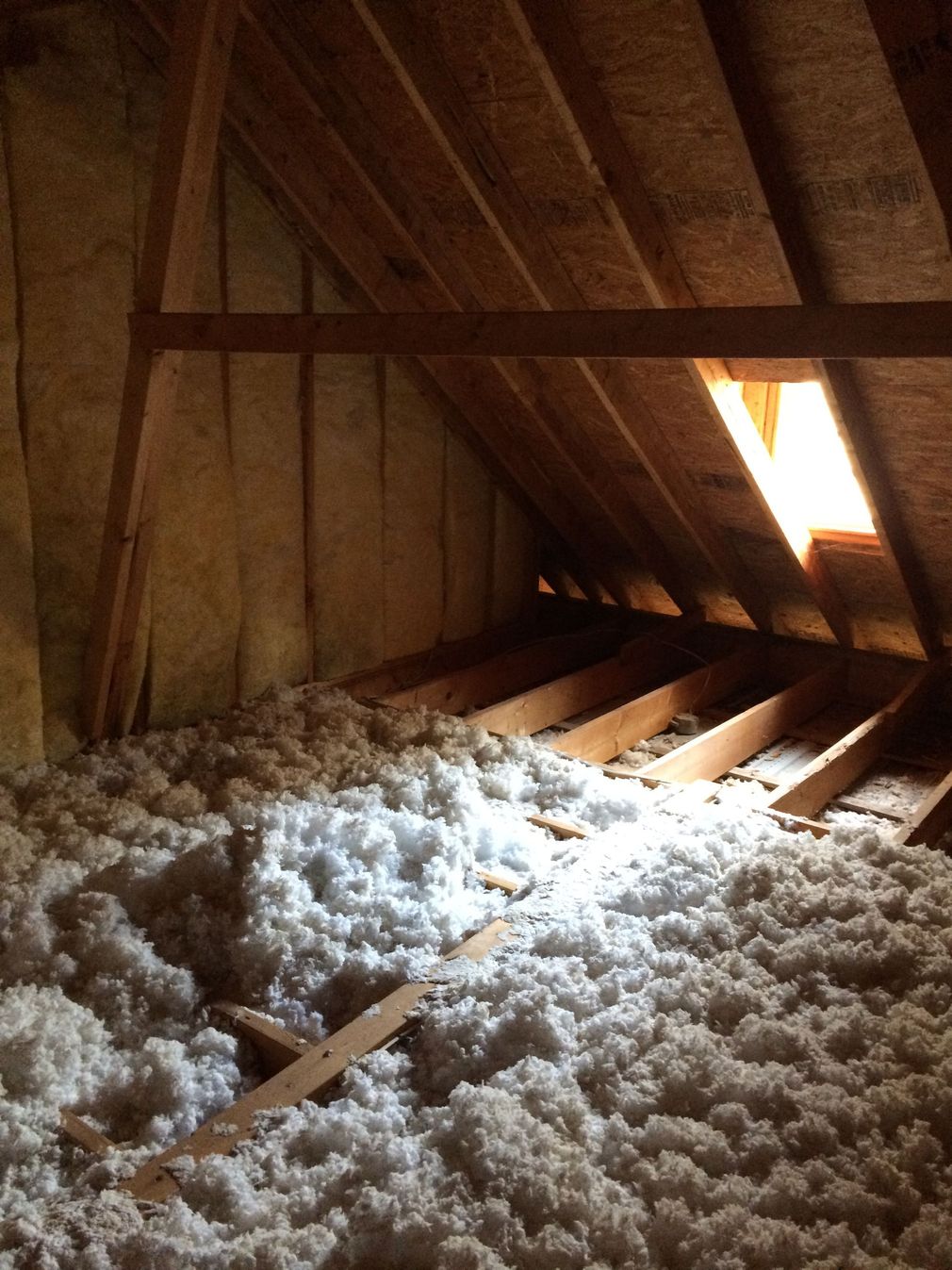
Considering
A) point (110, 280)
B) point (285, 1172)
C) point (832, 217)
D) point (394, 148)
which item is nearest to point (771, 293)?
point (832, 217)

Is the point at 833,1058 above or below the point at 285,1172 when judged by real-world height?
above

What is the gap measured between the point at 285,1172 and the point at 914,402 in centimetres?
249

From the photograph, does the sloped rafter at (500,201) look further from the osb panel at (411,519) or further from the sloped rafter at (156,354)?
the osb panel at (411,519)

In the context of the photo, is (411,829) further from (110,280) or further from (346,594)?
(110,280)

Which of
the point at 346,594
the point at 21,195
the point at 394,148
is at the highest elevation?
the point at 394,148

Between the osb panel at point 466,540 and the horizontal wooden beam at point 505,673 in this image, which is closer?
the horizontal wooden beam at point 505,673

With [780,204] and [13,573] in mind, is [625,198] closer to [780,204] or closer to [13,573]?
[780,204]

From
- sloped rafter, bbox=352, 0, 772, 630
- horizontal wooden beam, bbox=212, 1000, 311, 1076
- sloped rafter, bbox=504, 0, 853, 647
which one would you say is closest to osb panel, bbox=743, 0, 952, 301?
sloped rafter, bbox=504, 0, 853, 647

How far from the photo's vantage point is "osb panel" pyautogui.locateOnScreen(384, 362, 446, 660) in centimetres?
381

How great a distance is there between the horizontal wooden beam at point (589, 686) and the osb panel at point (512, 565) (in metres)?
0.67

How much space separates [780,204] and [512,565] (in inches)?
96.7

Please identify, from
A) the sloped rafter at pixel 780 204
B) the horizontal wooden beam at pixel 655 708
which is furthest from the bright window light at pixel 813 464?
the horizontal wooden beam at pixel 655 708

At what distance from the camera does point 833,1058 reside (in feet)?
5.60

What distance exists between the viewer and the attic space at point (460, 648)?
1533 mm
